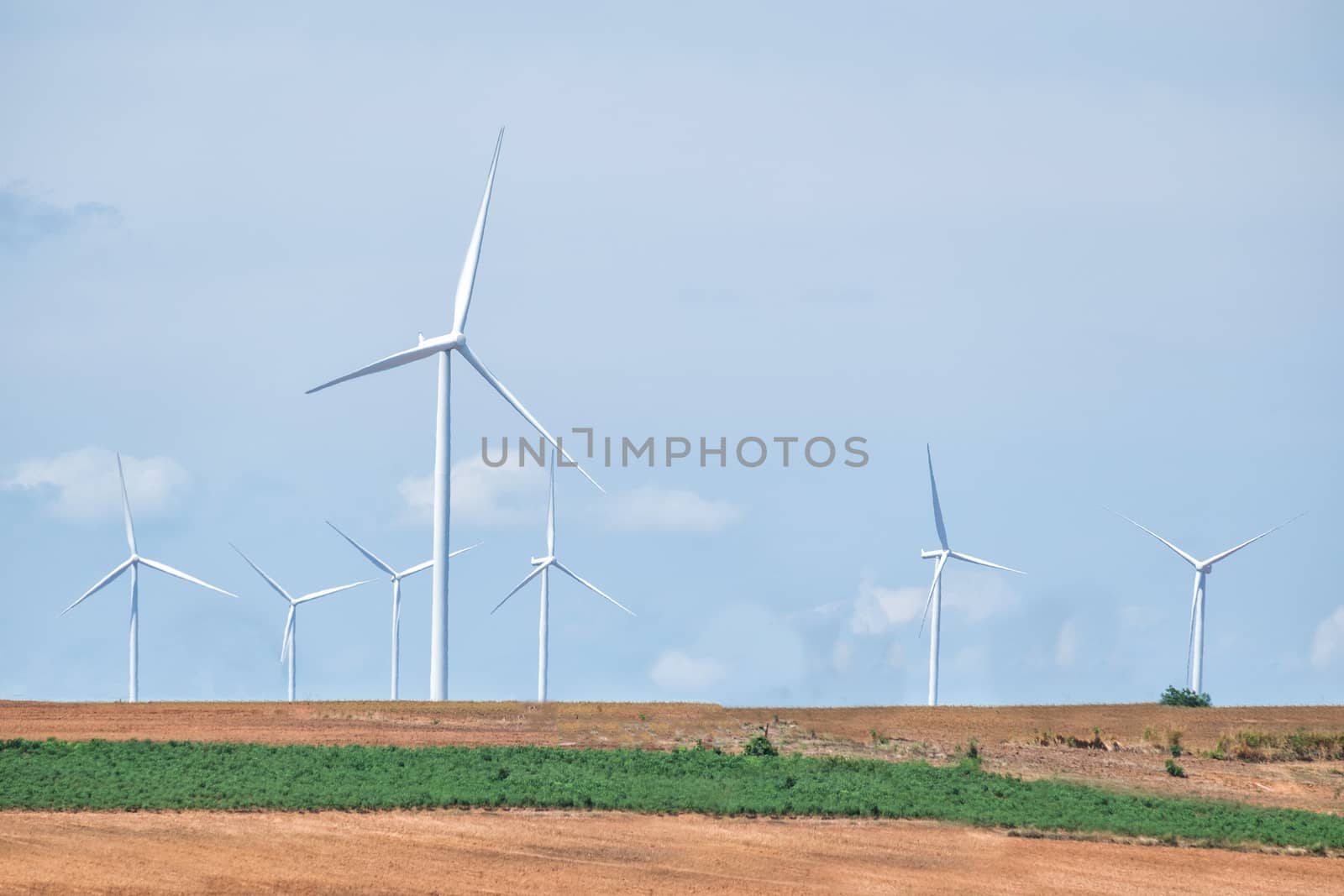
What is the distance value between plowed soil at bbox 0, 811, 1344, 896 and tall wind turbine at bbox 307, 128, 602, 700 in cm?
2081

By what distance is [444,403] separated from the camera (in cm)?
7312

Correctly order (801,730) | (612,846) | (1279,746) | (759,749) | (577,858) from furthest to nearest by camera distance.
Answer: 1. (1279,746)
2. (801,730)
3. (759,749)
4. (612,846)
5. (577,858)

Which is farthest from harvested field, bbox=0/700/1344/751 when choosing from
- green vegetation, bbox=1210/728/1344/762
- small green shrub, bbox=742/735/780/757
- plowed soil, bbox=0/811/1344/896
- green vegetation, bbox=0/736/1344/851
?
plowed soil, bbox=0/811/1344/896

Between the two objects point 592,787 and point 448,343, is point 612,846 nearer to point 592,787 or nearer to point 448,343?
point 592,787

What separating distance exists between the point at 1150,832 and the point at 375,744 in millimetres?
24944

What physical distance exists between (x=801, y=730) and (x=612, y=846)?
70.3 ft

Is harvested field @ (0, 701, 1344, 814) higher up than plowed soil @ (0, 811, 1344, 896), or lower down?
higher up

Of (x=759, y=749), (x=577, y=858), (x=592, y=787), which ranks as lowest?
(x=577, y=858)

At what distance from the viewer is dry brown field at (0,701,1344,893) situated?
131 feet

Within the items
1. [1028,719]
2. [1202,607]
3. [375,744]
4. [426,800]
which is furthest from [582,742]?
[1202,607]

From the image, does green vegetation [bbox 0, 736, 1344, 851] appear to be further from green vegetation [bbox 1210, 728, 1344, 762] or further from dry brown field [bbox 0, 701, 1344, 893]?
green vegetation [bbox 1210, 728, 1344, 762]

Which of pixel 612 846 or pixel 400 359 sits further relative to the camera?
pixel 400 359

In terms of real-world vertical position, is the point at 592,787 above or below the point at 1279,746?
below

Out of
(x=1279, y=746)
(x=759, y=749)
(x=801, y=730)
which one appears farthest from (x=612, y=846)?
(x=1279, y=746)
